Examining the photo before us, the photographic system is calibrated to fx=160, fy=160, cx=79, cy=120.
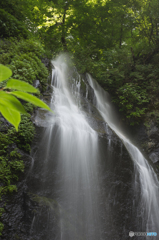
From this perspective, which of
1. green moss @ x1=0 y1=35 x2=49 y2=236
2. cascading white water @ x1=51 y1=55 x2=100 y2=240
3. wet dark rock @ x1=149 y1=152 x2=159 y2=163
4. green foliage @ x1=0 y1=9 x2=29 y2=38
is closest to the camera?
green moss @ x1=0 y1=35 x2=49 y2=236

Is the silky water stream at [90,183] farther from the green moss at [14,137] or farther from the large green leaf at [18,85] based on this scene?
the large green leaf at [18,85]

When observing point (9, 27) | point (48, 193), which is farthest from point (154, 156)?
point (9, 27)

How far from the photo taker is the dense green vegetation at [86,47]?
456 cm

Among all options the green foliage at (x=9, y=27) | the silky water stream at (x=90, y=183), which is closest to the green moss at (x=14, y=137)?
the silky water stream at (x=90, y=183)

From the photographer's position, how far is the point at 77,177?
3.99 meters

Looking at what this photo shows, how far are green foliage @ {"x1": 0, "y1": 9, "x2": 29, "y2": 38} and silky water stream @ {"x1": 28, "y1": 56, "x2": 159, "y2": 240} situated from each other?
364 cm

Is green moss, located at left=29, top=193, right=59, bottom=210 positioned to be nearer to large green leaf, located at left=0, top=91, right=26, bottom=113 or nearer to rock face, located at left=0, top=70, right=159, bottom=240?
rock face, located at left=0, top=70, right=159, bottom=240

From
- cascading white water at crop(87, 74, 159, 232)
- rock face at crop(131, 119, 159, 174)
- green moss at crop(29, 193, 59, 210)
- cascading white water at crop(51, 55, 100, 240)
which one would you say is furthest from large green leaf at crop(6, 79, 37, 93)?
rock face at crop(131, 119, 159, 174)

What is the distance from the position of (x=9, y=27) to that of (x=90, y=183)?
258 inches

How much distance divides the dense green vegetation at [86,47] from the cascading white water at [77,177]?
98cm

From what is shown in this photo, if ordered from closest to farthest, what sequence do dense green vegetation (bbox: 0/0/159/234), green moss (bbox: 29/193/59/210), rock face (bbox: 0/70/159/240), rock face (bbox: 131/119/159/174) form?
rock face (bbox: 0/70/159/240), green moss (bbox: 29/193/59/210), dense green vegetation (bbox: 0/0/159/234), rock face (bbox: 131/119/159/174)

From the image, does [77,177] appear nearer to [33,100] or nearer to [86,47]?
[33,100]

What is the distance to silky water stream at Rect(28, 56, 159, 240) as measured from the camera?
3.61 meters

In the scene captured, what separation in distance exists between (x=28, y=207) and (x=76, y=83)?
18.9 ft
